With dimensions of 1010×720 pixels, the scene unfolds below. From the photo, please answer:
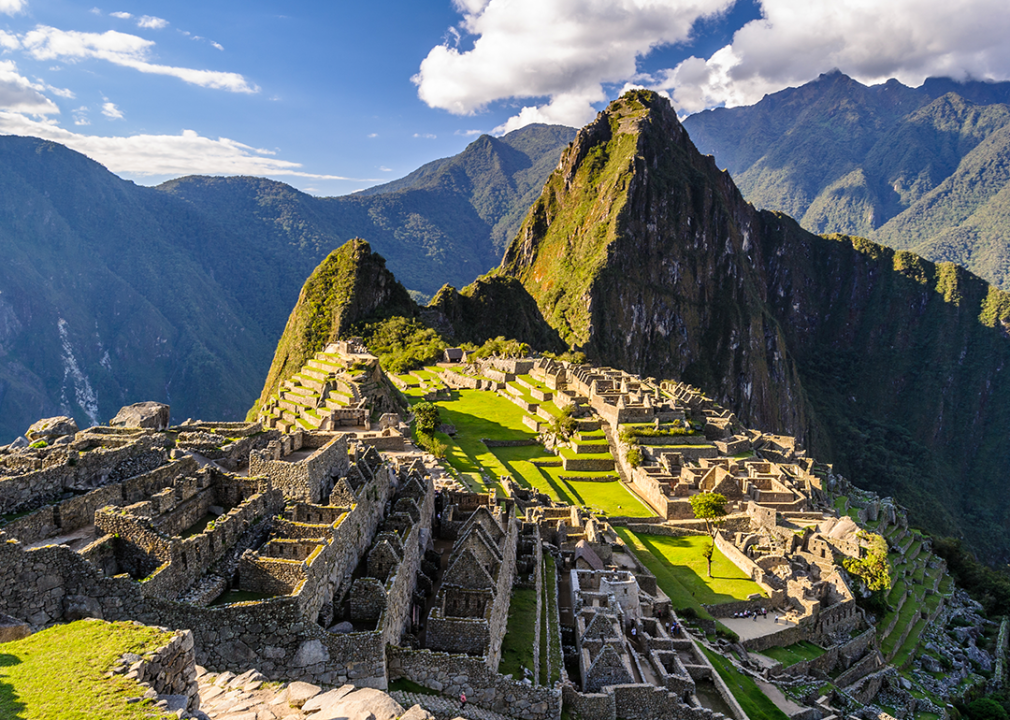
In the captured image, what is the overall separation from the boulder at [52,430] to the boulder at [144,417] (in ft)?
5.44

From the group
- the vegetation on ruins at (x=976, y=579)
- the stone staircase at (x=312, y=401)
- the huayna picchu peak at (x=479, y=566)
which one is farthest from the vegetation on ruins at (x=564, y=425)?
the vegetation on ruins at (x=976, y=579)

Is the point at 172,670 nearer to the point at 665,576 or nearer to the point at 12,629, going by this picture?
the point at 12,629

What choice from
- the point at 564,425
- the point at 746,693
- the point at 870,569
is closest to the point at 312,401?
the point at 564,425

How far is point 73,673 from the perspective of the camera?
7.95 meters

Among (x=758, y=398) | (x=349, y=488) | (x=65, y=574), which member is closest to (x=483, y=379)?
(x=349, y=488)

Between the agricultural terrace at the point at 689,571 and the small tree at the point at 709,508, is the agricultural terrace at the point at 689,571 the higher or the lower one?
the lower one

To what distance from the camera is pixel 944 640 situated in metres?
38.5

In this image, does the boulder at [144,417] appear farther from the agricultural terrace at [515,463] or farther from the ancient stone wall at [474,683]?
the agricultural terrace at [515,463]

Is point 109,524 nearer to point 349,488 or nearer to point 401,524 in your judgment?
point 349,488

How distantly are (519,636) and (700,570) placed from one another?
18.7m

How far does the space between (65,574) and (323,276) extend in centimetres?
10370

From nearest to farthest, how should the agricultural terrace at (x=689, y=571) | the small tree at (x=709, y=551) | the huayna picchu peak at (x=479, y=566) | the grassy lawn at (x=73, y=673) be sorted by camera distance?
the grassy lawn at (x=73, y=673) → the huayna picchu peak at (x=479, y=566) → the agricultural terrace at (x=689, y=571) → the small tree at (x=709, y=551)

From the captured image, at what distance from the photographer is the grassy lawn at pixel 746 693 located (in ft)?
66.7

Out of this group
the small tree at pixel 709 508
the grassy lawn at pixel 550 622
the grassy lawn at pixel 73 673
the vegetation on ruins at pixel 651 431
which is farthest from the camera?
the vegetation on ruins at pixel 651 431
